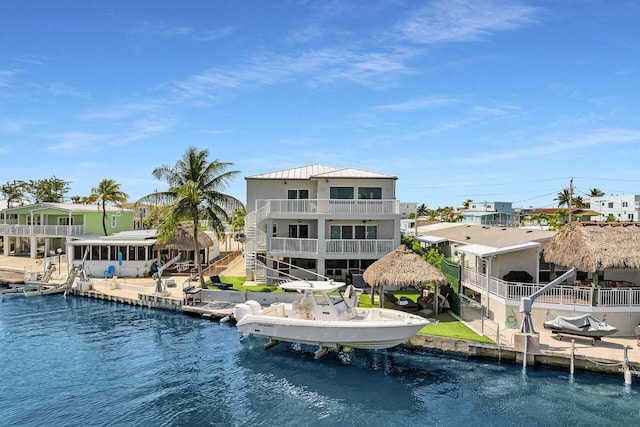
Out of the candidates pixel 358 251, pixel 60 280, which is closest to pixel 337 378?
pixel 358 251

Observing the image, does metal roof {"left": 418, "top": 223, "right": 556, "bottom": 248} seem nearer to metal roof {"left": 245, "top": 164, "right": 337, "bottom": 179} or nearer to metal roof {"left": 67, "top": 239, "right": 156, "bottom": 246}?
metal roof {"left": 245, "top": 164, "right": 337, "bottom": 179}

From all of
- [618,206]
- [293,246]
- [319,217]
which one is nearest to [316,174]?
[319,217]

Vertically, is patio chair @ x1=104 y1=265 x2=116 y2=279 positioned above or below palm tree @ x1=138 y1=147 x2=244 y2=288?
below

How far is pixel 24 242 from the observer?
46.8 m

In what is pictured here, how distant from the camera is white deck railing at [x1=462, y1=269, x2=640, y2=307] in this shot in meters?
18.6

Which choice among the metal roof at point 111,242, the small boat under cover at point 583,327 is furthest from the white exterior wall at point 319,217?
the small boat under cover at point 583,327

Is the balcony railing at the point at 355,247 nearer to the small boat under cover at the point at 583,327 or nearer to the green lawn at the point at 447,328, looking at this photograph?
the green lawn at the point at 447,328

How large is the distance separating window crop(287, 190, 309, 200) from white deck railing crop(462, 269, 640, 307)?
13843mm

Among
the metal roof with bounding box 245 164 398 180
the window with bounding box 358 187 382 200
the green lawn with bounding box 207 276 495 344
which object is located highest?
the metal roof with bounding box 245 164 398 180

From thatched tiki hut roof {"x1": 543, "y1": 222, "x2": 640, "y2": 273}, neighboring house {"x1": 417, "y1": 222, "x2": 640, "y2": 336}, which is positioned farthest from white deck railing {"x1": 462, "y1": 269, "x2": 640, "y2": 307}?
thatched tiki hut roof {"x1": 543, "y1": 222, "x2": 640, "y2": 273}

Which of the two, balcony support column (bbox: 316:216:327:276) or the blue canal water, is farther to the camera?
balcony support column (bbox: 316:216:327:276)

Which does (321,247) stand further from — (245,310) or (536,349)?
(536,349)

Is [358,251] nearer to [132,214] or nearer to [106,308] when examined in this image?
[106,308]

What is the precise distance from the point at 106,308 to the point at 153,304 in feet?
10.3
